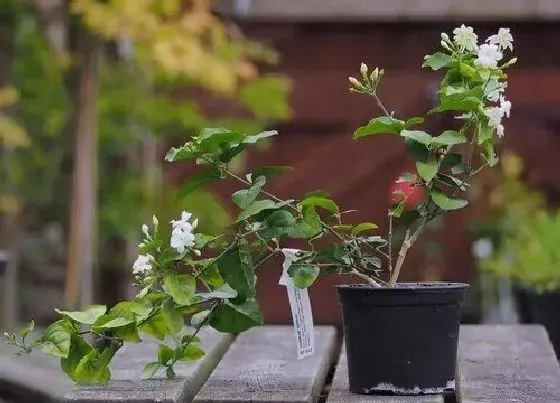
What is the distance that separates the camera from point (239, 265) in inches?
Result: 54.2

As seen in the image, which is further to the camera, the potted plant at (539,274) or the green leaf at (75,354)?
the potted plant at (539,274)

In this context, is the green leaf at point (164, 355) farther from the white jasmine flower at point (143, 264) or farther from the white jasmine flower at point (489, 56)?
the white jasmine flower at point (489, 56)

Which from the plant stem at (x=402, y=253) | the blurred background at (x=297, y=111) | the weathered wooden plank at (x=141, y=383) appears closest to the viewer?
the weathered wooden plank at (x=141, y=383)

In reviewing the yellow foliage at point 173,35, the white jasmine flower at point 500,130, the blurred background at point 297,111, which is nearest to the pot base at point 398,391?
the white jasmine flower at point 500,130

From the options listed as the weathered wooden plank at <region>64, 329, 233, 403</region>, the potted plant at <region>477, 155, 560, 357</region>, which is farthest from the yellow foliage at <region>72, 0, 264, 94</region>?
the weathered wooden plank at <region>64, 329, 233, 403</region>

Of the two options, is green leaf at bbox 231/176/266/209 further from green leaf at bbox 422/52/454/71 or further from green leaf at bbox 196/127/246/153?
green leaf at bbox 422/52/454/71

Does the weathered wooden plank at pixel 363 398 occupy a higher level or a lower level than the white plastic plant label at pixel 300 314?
lower

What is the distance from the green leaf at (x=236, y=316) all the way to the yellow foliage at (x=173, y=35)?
3253 millimetres

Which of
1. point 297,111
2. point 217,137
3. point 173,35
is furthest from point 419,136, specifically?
point 297,111

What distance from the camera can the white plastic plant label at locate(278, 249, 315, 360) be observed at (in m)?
1.46

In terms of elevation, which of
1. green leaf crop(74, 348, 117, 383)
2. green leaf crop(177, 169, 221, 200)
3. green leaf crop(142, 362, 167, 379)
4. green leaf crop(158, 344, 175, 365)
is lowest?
green leaf crop(142, 362, 167, 379)

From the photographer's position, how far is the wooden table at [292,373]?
4.53 ft

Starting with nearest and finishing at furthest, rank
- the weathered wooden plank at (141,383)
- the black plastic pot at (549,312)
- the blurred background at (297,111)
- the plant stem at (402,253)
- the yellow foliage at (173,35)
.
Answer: the weathered wooden plank at (141,383) → the plant stem at (402,253) → the black plastic pot at (549,312) → the yellow foliage at (173,35) → the blurred background at (297,111)

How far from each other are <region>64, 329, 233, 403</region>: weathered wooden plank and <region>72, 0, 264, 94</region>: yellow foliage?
288cm
